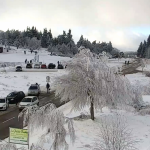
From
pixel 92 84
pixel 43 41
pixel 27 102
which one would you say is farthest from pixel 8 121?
pixel 43 41

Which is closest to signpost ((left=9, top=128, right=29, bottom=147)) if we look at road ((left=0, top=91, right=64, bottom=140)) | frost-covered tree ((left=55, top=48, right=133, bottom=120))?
road ((left=0, top=91, right=64, bottom=140))

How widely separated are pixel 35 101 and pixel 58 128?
16120 mm

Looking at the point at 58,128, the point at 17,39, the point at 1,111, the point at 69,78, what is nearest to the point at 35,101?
the point at 1,111

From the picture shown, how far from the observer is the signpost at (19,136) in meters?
12.9

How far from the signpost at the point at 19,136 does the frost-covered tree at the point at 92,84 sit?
837 cm

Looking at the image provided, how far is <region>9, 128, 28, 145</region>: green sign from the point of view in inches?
508

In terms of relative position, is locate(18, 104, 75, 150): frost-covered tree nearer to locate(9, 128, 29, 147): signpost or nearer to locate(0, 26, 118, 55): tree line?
locate(9, 128, 29, 147): signpost

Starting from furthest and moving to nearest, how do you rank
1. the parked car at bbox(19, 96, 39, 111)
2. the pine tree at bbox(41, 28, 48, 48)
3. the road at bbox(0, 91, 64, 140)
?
the pine tree at bbox(41, 28, 48, 48), the parked car at bbox(19, 96, 39, 111), the road at bbox(0, 91, 64, 140)

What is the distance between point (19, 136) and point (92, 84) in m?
8.79

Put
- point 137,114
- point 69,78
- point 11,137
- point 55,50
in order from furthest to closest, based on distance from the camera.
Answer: point 55,50, point 137,114, point 69,78, point 11,137

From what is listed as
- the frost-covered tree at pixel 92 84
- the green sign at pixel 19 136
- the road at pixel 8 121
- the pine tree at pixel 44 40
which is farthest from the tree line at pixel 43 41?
the green sign at pixel 19 136

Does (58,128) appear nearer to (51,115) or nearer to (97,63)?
(51,115)

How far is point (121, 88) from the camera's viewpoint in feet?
68.3

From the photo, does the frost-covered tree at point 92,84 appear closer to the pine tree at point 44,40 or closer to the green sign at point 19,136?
the green sign at point 19,136
